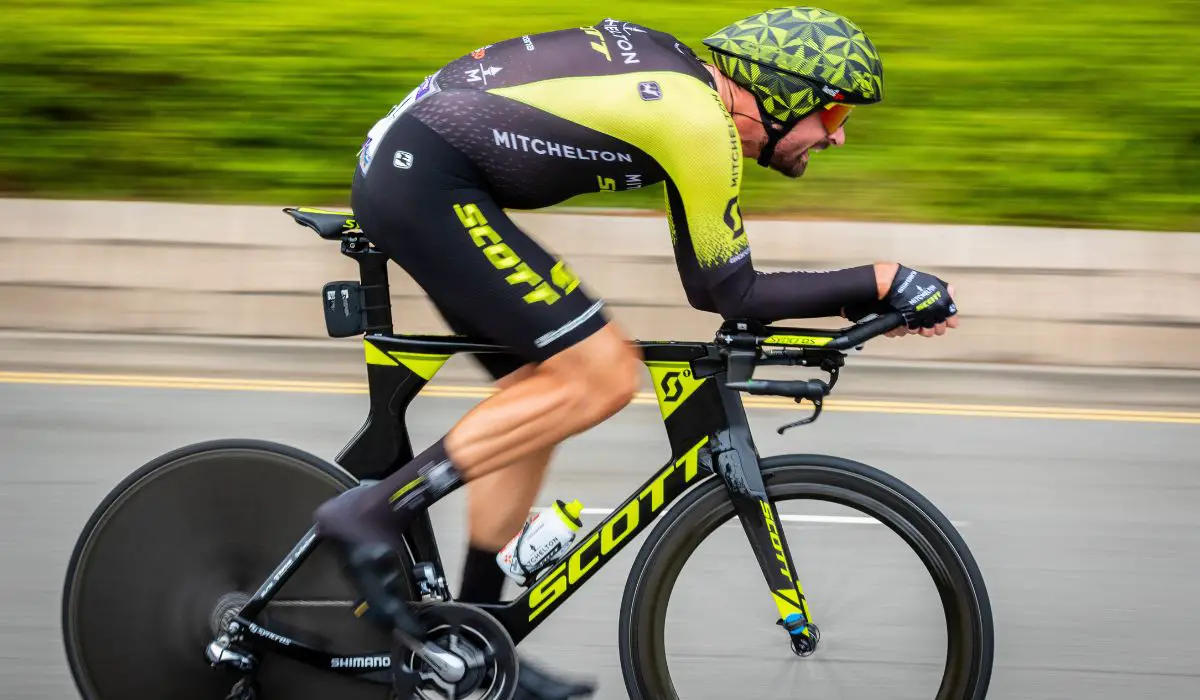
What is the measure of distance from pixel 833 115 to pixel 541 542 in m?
1.15

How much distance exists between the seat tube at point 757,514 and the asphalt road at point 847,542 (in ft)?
0.18

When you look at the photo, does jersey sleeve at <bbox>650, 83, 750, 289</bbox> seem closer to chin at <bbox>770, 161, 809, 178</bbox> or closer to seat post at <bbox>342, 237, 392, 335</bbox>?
chin at <bbox>770, 161, 809, 178</bbox>

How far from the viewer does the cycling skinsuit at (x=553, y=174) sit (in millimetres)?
2969

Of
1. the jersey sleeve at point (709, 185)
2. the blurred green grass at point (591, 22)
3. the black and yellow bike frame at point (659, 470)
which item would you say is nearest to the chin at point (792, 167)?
the jersey sleeve at point (709, 185)

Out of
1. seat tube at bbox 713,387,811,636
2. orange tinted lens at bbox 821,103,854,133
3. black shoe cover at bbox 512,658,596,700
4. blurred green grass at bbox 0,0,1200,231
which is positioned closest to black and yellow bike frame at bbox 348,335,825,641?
seat tube at bbox 713,387,811,636

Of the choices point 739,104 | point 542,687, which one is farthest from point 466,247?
point 542,687

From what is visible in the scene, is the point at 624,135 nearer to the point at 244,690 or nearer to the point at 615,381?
the point at 615,381

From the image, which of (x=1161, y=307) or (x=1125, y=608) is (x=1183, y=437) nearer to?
(x=1161, y=307)

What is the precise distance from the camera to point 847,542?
3.38m

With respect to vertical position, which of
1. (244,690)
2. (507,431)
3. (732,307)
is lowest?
(244,690)

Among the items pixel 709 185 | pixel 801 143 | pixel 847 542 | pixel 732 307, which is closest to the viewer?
pixel 709 185

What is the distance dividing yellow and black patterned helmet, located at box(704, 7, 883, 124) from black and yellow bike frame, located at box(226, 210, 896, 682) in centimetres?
49

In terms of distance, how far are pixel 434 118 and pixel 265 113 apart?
631 centimetres

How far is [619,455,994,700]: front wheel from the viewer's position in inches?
126
